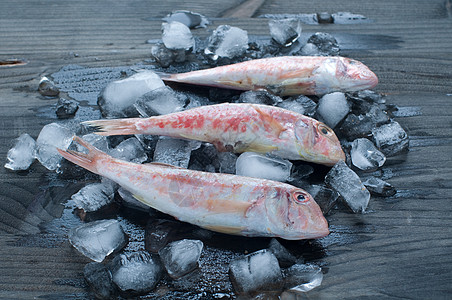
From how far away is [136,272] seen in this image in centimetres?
175

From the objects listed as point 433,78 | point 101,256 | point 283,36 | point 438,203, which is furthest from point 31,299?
point 433,78

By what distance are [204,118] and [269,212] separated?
0.67 m

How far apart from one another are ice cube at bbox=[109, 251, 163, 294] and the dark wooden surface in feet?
0.55

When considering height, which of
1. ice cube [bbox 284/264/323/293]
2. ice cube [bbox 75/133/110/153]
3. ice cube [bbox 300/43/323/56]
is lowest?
ice cube [bbox 284/264/323/293]

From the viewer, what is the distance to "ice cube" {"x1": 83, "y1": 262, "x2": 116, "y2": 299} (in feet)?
5.68

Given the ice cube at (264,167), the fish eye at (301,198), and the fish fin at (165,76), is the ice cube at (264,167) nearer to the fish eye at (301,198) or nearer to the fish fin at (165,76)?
the fish eye at (301,198)

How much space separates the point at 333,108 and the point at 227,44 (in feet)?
3.15

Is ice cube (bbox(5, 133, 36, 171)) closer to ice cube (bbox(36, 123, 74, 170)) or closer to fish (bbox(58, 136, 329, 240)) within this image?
ice cube (bbox(36, 123, 74, 170))

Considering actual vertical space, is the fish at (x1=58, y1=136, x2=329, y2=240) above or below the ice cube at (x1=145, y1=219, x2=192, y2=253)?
above

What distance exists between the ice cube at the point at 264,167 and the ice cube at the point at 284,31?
4.60ft

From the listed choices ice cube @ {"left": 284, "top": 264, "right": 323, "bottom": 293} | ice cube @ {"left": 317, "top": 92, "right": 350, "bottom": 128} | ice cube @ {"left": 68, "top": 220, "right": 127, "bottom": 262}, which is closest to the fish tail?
ice cube @ {"left": 317, "top": 92, "right": 350, "bottom": 128}

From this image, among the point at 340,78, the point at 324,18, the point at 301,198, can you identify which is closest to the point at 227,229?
the point at 301,198

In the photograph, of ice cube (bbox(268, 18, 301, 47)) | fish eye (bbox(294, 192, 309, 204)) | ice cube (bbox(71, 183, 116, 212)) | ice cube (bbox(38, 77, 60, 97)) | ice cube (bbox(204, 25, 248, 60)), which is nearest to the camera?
fish eye (bbox(294, 192, 309, 204))

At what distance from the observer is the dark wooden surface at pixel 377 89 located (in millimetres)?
1823
